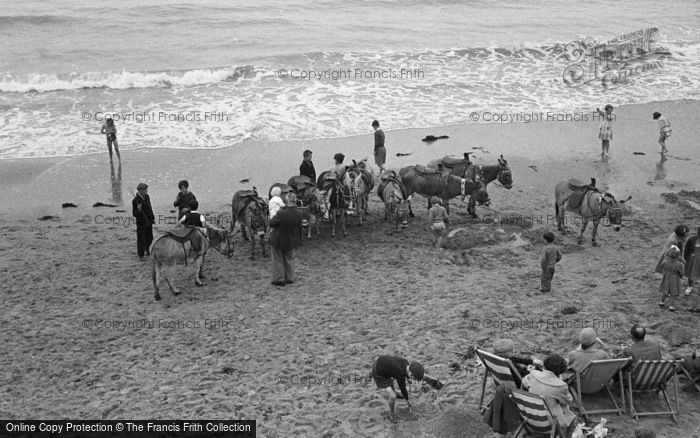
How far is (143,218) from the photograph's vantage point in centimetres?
1401

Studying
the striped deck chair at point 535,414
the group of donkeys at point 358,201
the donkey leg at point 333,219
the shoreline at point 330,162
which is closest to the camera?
the striped deck chair at point 535,414

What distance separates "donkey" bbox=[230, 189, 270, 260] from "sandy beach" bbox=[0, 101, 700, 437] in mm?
462

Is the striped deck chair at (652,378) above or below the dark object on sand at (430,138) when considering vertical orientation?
below

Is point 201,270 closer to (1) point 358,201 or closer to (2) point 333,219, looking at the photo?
(2) point 333,219

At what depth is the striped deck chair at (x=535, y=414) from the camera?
7.29 m

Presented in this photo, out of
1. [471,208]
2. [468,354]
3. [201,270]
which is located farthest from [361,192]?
[468,354]

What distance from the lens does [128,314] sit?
11.9m

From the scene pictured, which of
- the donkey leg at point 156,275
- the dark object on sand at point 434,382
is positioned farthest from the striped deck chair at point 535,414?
the donkey leg at point 156,275

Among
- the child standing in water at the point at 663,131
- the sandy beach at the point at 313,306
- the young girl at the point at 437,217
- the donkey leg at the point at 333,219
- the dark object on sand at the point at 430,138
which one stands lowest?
the sandy beach at the point at 313,306

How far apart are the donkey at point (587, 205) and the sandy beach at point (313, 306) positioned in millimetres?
464

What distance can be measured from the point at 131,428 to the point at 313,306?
13.2 ft

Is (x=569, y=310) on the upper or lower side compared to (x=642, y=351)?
lower

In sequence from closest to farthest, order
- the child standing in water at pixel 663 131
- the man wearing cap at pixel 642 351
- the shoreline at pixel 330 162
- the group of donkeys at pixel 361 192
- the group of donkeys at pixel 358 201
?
the man wearing cap at pixel 642 351 < the group of donkeys at pixel 358 201 < the group of donkeys at pixel 361 192 < the shoreline at pixel 330 162 < the child standing in water at pixel 663 131

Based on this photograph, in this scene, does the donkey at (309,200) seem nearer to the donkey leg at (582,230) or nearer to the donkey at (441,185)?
the donkey at (441,185)
